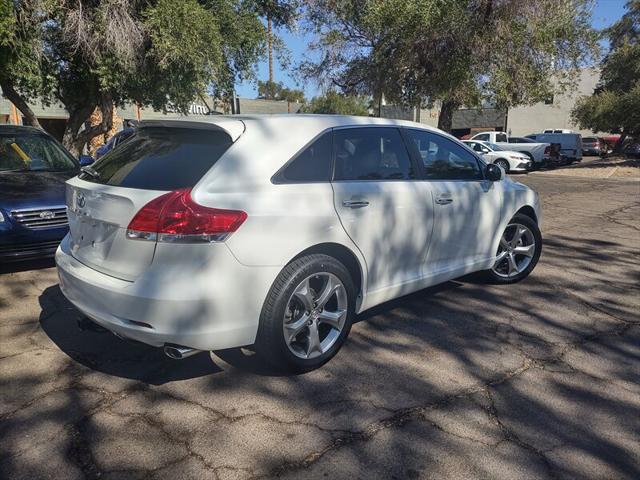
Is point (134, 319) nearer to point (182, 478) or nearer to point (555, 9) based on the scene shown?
point (182, 478)

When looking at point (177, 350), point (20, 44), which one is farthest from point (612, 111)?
point (177, 350)

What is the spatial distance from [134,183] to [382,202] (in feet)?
5.39

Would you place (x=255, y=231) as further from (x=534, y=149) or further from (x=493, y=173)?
(x=534, y=149)

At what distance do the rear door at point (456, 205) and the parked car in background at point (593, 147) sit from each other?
110ft

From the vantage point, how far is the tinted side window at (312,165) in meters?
3.23

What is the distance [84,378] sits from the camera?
132 inches

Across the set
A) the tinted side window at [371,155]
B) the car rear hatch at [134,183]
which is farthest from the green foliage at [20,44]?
the tinted side window at [371,155]

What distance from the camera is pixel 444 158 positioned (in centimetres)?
439

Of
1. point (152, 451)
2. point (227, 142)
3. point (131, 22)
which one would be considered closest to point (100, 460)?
point (152, 451)

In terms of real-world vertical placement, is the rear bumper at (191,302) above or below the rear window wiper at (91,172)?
below

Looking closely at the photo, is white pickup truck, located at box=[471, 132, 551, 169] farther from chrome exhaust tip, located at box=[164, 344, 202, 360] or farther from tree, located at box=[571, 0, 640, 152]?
chrome exhaust tip, located at box=[164, 344, 202, 360]

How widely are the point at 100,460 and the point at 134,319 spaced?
2.37 feet

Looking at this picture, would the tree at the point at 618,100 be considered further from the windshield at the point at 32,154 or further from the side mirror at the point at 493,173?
the windshield at the point at 32,154

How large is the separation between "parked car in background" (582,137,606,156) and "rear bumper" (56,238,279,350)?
3612cm
